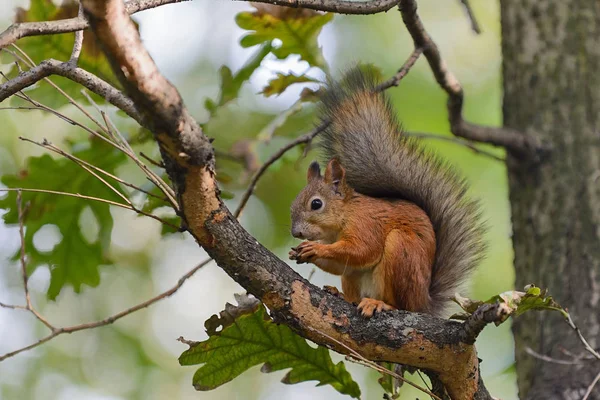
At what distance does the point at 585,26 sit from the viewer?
2.94 m

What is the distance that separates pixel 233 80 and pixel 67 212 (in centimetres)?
88

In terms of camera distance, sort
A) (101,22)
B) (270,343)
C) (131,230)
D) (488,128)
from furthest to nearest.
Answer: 1. (131,230)
2. (488,128)
3. (270,343)
4. (101,22)

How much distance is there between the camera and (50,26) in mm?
1473

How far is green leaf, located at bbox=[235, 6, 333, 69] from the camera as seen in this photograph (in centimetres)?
298

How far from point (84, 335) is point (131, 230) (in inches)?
46.8

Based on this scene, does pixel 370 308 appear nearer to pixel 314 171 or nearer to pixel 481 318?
pixel 481 318

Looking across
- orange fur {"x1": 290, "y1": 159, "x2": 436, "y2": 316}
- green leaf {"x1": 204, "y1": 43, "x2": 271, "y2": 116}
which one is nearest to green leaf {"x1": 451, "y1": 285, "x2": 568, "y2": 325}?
orange fur {"x1": 290, "y1": 159, "x2": 436, "y2": 316}

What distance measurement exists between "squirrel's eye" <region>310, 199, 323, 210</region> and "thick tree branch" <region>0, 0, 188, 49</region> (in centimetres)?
103

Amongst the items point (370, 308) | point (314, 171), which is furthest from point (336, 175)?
point (370, 308)

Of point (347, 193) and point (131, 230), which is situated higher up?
point (131, 230)

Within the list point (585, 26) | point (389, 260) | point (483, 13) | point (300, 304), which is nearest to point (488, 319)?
point (300, 304)

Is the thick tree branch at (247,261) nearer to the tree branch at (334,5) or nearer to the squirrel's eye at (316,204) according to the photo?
the tree branch at (334,5)

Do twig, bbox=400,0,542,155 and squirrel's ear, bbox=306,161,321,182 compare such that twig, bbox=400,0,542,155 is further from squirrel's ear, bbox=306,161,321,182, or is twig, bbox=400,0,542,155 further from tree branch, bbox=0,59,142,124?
tree branch, bbox=0,59,142,124

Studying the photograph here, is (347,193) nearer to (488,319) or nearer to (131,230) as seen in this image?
(488,319)
